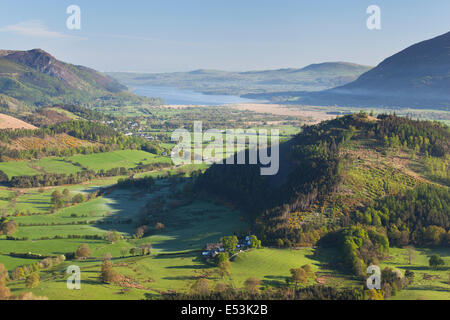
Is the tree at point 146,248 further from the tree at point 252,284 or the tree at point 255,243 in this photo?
the tree at point 252,284

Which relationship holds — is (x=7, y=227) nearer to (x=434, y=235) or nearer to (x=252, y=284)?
(x=252, y=284)

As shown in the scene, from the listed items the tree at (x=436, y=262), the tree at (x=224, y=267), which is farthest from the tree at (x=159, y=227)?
the tree at (x=436, y=262)

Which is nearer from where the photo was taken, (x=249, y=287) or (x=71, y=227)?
(x=249, y=287)

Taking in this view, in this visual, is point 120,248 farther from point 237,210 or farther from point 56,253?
point 237,210

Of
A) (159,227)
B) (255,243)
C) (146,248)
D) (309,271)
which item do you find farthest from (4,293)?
(309,271)

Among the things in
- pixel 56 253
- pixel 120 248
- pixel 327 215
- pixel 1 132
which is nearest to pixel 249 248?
pixel 327 215
